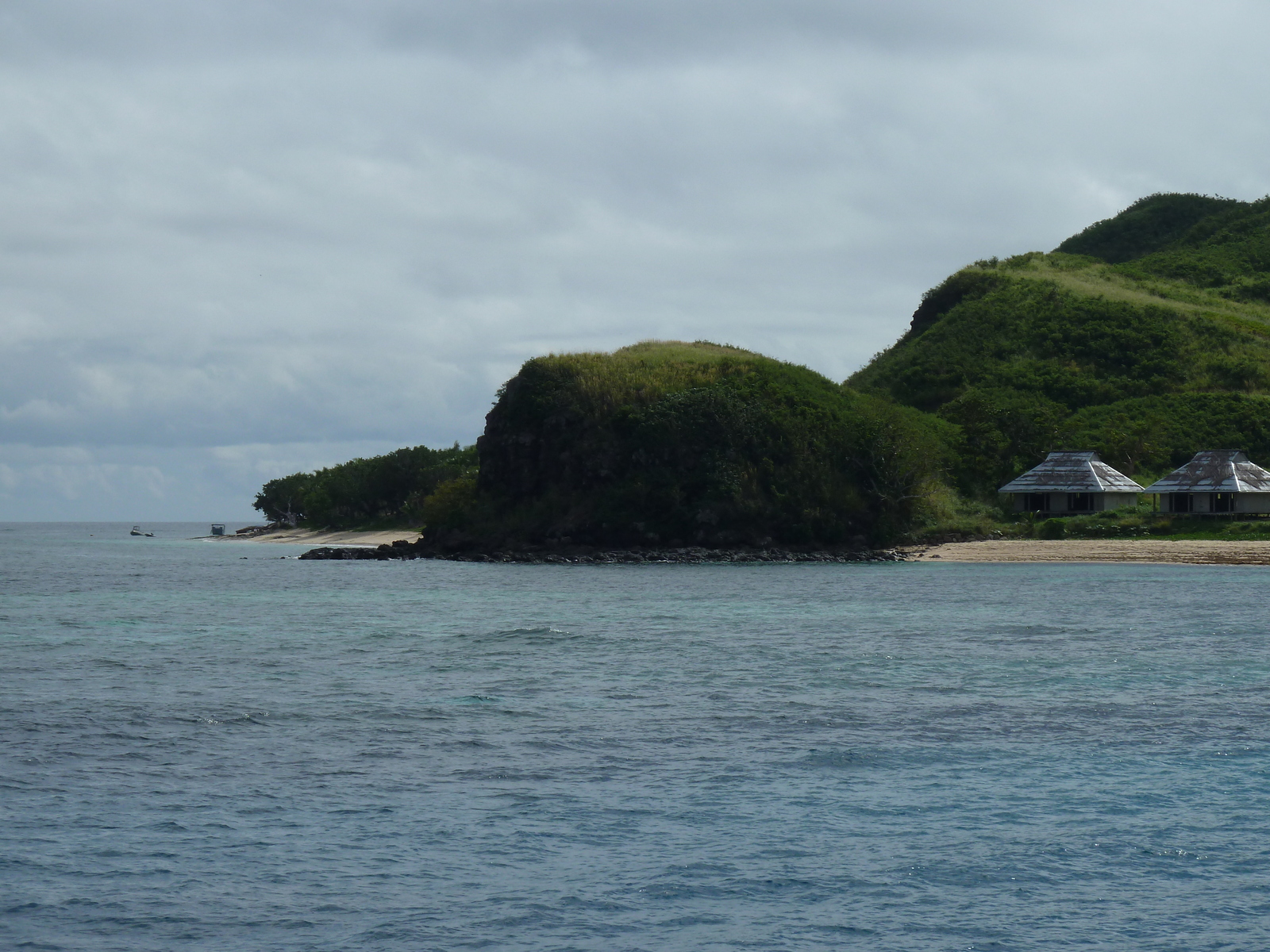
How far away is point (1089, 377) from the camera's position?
116062 mm

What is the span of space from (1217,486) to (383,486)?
8477cm

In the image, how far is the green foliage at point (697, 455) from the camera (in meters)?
85.2

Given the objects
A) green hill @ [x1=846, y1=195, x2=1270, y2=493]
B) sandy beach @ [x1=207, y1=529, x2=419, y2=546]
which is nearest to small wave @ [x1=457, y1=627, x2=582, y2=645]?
green hill @ [x1=846, y1=195, x2=1270, y2=493]

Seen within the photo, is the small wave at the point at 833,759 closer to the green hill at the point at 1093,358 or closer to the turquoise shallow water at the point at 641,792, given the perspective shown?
the turquoise shallow water at the point at 641,792

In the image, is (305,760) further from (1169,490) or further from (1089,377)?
(1089,377)

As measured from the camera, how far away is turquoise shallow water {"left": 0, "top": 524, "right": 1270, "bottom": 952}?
11531 mm

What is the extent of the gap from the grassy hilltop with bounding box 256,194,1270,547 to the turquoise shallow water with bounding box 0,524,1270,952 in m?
49.5

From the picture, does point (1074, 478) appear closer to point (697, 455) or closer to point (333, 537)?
point (697, 455)

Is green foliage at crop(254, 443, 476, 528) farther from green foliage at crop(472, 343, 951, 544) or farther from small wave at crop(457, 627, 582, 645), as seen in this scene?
small wave at crop(457, 627, 582, 645)

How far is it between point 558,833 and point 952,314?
12956 cm

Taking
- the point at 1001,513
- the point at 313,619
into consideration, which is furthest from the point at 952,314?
the point at 313,619

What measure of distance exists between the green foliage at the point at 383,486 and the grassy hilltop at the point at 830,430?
12.7 inches

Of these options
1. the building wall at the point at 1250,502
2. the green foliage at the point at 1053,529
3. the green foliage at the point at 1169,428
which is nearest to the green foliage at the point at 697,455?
the green foliage at the point at 1053,529

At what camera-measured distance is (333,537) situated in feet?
434
